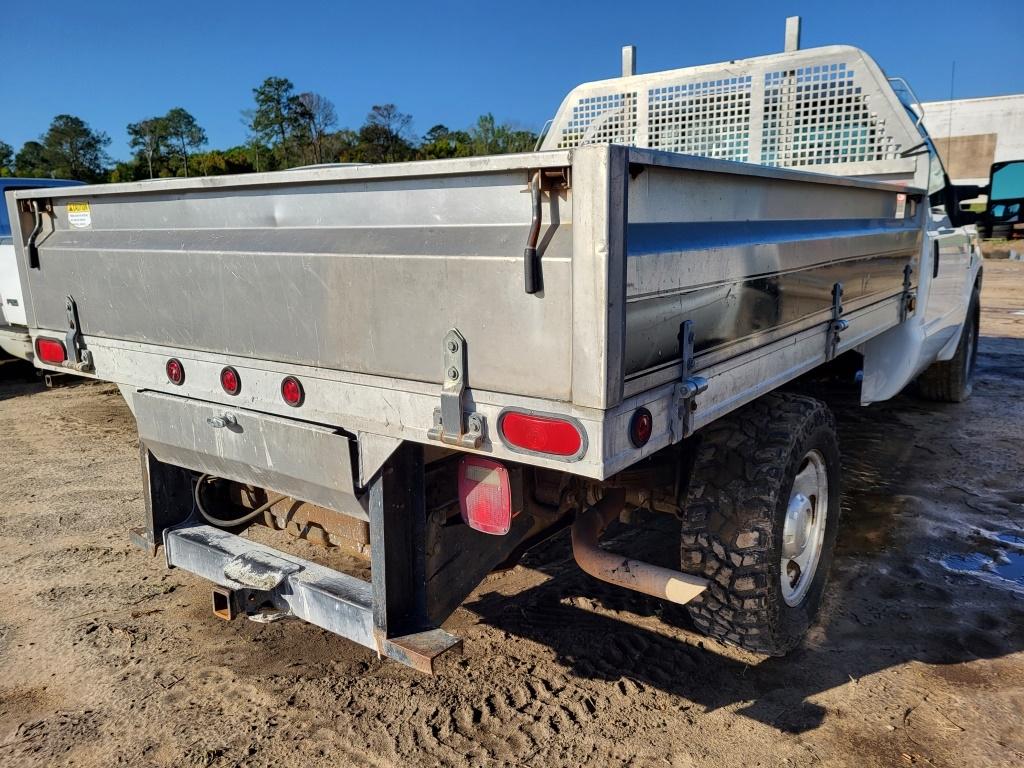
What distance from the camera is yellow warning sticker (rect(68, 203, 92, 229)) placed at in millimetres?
2996

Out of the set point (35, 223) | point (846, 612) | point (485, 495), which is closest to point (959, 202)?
point (846, 612)

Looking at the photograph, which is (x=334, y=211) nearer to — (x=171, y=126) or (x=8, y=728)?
(x=8, y=728)

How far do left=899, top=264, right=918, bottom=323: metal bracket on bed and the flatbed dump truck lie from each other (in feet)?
2.63

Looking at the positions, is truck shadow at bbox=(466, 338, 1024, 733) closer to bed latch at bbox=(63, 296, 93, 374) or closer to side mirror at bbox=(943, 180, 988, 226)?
side mirror at bbox=(943, 180, 988, 226)

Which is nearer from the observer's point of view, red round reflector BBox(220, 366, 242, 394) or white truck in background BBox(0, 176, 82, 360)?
red round reflector BBox(220, 366, 242, 394)

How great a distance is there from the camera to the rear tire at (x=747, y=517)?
8.83 ft

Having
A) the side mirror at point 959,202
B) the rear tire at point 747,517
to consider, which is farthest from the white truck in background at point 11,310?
the side mirror at point 959,202

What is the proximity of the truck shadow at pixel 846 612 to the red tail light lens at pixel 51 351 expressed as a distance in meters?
2.01

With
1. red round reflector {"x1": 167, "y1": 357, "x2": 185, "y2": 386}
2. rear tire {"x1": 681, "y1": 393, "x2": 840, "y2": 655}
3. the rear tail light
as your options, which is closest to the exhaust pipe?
rear tire {"x1": 681, "y1": 393, "x2": 840, "y2": 655}

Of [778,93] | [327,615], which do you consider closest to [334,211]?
[327,615]

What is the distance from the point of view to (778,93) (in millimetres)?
4660

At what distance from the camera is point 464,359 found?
2.05m

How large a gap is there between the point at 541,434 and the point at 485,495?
422 mm

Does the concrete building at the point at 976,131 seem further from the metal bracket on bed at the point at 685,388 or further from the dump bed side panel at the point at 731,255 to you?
the metal bracket on bed at the point at 685,388
